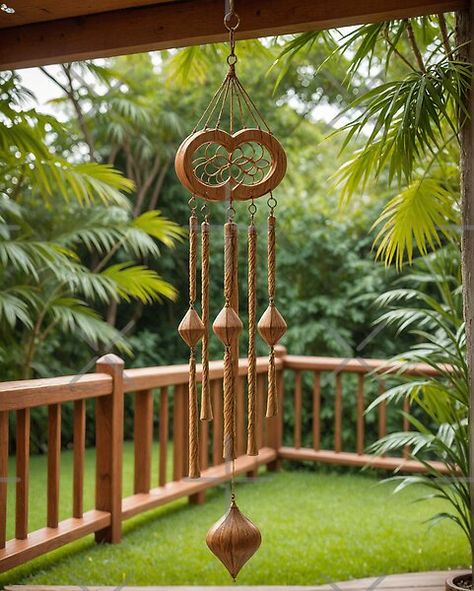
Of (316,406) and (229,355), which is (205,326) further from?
(316,406)

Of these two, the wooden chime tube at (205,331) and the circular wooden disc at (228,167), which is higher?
the circular wooden disc at (228,167)

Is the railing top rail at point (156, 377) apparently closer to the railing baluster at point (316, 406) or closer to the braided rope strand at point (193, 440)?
the railing baluster at point (316, 406)

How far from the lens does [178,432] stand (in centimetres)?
367

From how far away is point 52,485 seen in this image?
276 cm

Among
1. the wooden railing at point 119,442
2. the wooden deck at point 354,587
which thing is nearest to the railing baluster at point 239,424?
the wooden railing at point 119,442

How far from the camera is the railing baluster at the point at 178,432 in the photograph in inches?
143

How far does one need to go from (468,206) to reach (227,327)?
902mm

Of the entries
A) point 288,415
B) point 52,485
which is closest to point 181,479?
point 52,485

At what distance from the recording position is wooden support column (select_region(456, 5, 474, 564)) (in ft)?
6.65

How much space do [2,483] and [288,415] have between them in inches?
Answer: 110

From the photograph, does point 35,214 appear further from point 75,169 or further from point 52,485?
point 52,485

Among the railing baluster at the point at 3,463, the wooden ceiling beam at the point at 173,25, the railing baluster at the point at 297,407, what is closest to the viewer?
the wooden ceiling beam at the point at 173,25

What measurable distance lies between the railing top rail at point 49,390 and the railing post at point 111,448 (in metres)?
0.05

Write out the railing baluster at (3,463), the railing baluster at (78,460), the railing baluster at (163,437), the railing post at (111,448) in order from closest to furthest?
the railing baluster at (3,463) < the railing baluster at (78,460) < the railing post at (111,448) < the railing baluster at (163,437)
